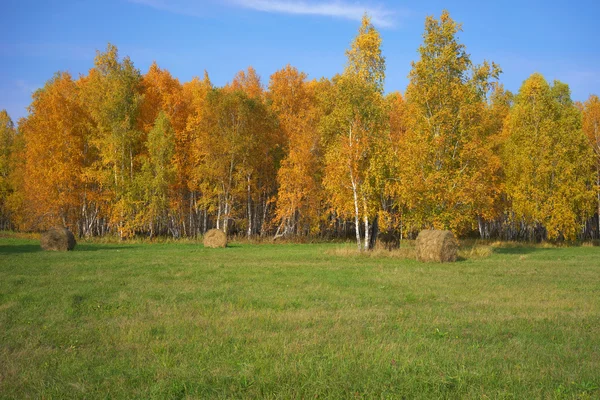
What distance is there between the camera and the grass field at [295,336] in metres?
7.27

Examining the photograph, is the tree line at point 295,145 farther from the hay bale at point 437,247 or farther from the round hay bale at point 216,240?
the round hay bale at point 216,240

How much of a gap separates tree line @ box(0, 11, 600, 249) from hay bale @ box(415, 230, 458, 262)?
6.30 m

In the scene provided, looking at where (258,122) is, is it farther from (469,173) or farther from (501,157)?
(501,157)

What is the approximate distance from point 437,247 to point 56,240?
908 inches

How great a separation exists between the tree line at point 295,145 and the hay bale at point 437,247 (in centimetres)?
630

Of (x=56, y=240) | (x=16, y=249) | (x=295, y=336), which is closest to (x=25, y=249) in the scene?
(x=16, y=249)

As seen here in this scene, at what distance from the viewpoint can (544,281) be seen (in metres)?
18.3

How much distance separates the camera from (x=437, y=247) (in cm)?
2505

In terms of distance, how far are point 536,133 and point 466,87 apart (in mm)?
14811

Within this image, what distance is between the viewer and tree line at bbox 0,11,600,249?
32594 mm

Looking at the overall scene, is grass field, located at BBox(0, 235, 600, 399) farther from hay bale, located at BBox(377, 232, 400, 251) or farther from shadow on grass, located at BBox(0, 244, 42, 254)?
hay bale, located at BBox(377, 232, 400, 251)

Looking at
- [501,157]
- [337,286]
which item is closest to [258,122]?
[501,157]

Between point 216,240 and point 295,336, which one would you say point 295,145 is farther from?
point 295,336

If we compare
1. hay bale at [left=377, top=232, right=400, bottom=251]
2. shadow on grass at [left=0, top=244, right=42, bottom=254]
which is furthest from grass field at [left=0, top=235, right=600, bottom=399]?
hay bale at [left=377, top=232, right=400, bottom=251]
